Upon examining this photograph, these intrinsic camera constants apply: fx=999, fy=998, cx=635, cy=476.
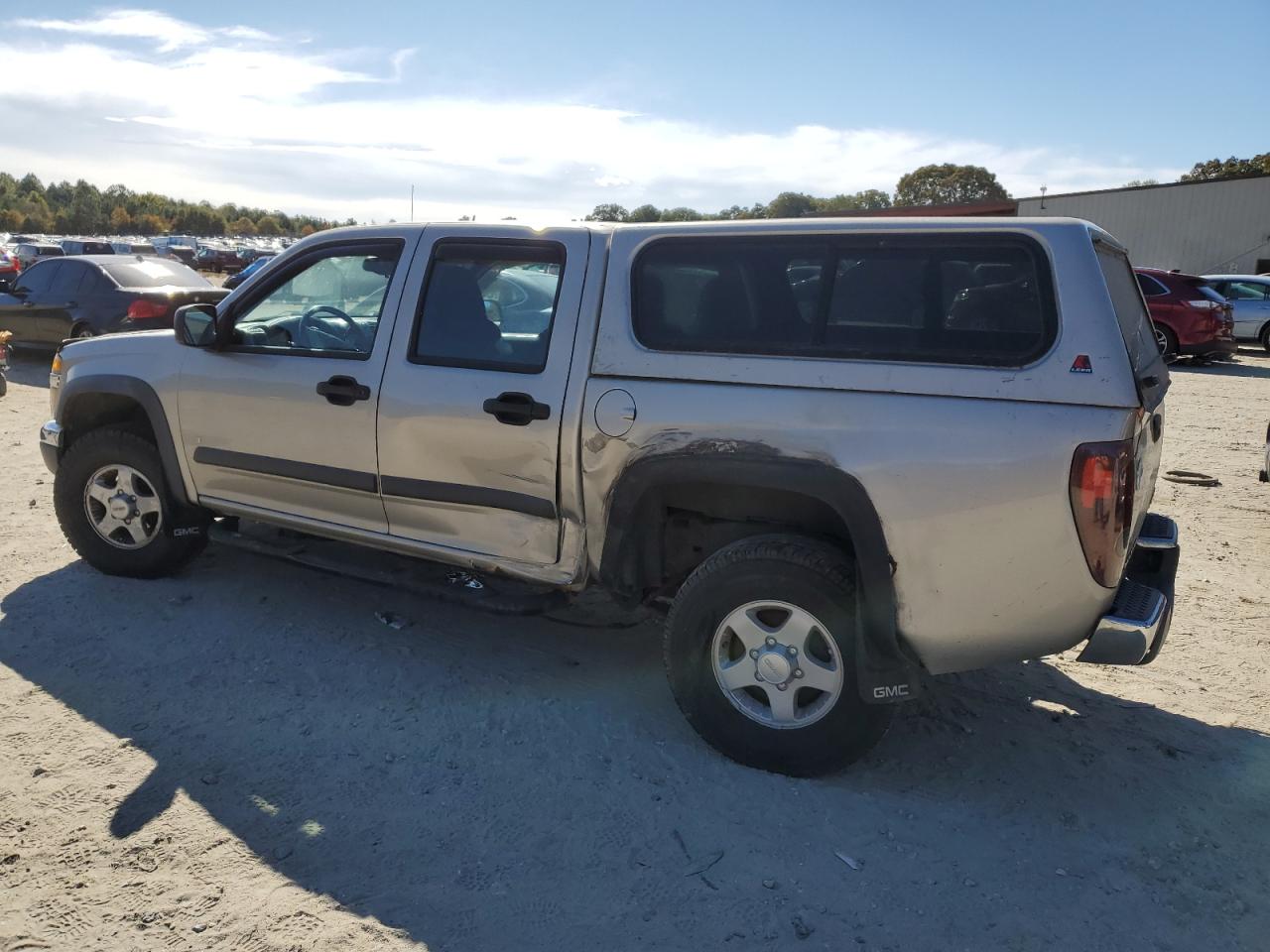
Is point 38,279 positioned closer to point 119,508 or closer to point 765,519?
point 119,508

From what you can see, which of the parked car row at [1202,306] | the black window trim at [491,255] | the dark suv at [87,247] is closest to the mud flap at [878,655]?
the black window trim at [491,255]

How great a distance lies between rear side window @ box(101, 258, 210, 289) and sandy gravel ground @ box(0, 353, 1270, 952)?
8821mm

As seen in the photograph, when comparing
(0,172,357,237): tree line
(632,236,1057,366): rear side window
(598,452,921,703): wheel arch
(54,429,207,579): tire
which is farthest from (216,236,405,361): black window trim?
(0,172,357,237): tree line

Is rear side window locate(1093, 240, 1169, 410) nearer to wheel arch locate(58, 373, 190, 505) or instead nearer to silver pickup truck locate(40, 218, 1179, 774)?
silver pickup truck locate(40, 218, 1179, 774)

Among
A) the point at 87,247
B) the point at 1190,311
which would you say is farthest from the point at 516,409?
the point at 87,247

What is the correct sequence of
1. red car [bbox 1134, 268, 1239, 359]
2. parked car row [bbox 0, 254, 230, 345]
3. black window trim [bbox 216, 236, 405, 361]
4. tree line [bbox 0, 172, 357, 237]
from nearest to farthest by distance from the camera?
1. black window trim [bbox 216, 236, 405, 361]
2. parked car row [bbox 0, 254, 230, 345]
3. red car [bbox 1134, 268, 1239, 359]
4. tree line [bbox 0, 172, 357, 237]

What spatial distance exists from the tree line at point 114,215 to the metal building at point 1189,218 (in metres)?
61.6

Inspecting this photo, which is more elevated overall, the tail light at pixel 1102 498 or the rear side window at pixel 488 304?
the rear side window at pixel 488 304

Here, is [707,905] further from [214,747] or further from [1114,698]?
[1114,698]

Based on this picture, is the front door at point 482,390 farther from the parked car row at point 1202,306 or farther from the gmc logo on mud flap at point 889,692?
the parked car row at point 1202,306

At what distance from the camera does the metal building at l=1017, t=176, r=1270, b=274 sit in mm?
30562

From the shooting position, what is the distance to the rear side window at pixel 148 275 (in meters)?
12.9

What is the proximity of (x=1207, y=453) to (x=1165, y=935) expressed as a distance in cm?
776

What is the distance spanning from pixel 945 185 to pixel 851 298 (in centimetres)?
6617
